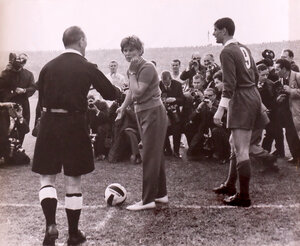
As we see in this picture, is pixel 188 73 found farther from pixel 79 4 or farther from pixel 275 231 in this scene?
pixel 275 231

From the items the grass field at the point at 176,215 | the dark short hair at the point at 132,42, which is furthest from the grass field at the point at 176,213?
the dark short hair at the point at 132,42

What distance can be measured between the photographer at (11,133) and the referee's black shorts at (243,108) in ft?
10.0

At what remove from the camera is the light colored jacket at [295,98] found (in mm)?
4953

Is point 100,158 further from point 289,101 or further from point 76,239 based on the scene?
point 76,239

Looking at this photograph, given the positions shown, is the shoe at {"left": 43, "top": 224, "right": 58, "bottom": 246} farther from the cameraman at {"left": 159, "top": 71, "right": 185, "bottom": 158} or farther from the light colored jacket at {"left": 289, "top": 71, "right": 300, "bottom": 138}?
the cameraman at {"left": 159, "top": 71, "right": 185, "bottom": 158}

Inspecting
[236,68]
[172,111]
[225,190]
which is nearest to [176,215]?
[225,190]

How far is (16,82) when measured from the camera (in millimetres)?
5867

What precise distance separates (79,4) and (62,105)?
1083 mm

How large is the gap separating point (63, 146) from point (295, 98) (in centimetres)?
302

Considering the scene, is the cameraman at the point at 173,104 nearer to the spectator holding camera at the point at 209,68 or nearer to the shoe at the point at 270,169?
the spectator holding camera at the point at 209,68

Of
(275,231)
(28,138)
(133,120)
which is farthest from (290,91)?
(28,138)

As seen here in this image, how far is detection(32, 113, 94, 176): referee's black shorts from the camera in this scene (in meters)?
3.00

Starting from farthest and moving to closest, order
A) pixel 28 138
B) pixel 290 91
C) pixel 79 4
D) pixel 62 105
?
1. pixel 28 138
2. pixel 290 91
3. pixel 79 4
4. pixel 62 105

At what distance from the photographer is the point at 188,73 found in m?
6.66
